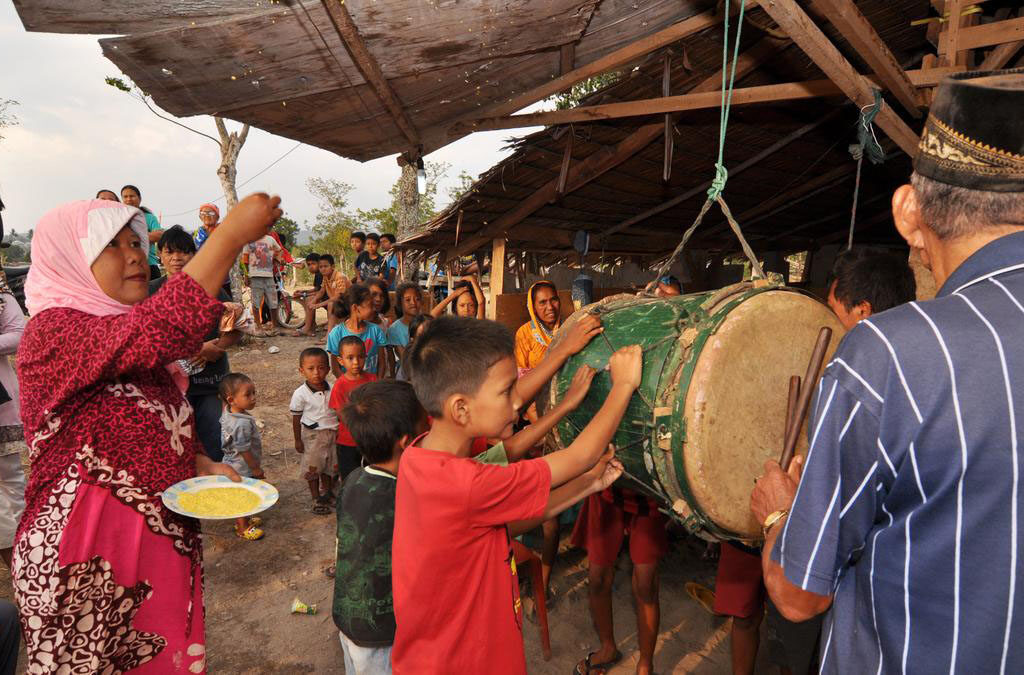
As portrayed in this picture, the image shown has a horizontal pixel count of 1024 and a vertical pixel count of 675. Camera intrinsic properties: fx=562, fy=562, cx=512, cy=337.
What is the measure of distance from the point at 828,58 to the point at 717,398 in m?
1.91

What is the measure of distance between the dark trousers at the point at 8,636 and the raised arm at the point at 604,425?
1611 mm

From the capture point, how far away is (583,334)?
77.8 inches

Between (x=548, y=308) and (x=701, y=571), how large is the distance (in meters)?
2.13

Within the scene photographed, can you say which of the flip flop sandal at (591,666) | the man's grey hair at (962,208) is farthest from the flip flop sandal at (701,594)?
the man's grey hair at (962,208)

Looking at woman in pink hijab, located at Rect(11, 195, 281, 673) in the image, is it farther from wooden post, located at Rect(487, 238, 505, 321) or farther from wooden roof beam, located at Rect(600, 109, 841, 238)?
wooden roof beam, located at Rect(600, 109, 841, 238)

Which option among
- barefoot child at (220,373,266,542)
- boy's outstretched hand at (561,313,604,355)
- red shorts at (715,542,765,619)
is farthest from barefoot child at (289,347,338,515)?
red shorts at (715,542,765,619)

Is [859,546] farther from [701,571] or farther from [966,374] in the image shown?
[701,571]

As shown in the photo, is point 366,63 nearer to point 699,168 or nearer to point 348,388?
point 348,388

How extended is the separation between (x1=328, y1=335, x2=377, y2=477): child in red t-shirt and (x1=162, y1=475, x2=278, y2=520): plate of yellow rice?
2138 millimetres

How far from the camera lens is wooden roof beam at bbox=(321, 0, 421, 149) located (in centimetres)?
215

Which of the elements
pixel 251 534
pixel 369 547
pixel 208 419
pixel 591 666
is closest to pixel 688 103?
pixel 369 547

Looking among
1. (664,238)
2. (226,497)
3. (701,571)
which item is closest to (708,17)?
(226,497)

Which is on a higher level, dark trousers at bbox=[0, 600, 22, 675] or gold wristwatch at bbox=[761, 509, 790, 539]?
gold wristwatch at bbox=[761, 509, 790, 539]

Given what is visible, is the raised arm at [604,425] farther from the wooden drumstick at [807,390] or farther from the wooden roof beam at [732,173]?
the wooden roof beam at [732,173]
